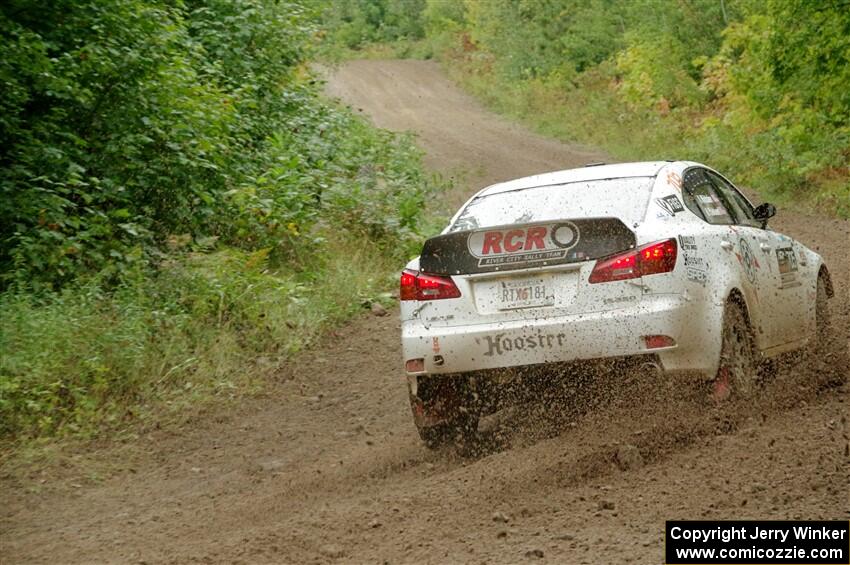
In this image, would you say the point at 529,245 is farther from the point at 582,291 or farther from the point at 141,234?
the point at 141,234

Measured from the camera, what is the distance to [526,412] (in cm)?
715

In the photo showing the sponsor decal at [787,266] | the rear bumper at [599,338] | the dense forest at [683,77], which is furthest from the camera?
the dense forest at [683,77]

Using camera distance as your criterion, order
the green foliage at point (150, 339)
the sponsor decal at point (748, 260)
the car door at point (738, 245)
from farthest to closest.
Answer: the green foliage at point (150, 339)
the sponsor decal at point (748, 260)
the car door at point (738, 245)

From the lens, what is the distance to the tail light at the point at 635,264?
6422 mm

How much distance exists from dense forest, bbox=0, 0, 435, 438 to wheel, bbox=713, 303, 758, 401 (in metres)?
4.24

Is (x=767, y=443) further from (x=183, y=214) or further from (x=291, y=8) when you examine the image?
(x=291, y=8)

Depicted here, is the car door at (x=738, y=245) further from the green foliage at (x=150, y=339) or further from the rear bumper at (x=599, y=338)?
the green foliage at (x=150, y=339)

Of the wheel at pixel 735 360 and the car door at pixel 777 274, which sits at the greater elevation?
the car door at pixel 777 274

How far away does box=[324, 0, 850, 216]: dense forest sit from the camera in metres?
18.1

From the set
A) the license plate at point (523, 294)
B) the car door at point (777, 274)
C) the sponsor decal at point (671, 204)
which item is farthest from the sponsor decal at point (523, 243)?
the car door at point (777, 274)

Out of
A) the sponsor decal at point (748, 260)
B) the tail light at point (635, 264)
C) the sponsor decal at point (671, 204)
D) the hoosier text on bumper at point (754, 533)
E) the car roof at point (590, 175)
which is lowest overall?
the hoosier text on bumper at point (754, 533)

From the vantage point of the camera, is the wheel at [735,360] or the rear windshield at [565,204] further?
the rear windshield at [565,204]

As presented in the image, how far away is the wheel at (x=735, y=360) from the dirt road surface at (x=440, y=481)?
105 millimetres

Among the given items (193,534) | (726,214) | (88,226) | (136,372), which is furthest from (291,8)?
(193,534)
